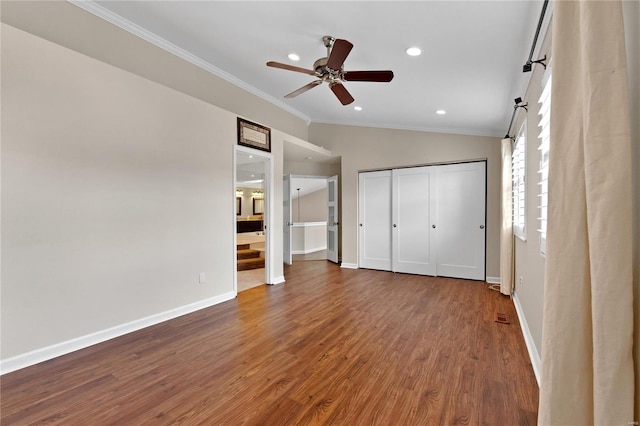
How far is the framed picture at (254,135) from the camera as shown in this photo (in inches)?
160

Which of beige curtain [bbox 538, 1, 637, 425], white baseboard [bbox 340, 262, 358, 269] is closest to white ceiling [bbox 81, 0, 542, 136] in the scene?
beige curtain [bbox 538, 1, 637, 425]

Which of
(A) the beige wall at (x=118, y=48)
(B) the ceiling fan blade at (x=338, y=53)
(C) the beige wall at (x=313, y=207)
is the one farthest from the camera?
(C) the beige wall at (x=313, y=207)

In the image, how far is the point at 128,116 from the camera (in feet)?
9.30

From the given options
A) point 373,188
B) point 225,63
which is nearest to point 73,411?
point 225,63

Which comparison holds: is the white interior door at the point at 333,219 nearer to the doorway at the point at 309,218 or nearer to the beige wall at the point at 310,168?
the doorway at the point at 309,218

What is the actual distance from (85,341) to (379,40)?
→ 3.94 meters

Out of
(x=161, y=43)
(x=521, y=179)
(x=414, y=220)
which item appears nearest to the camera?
(x=521, y=179)

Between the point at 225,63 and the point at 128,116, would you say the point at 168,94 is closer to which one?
the point at 128,116

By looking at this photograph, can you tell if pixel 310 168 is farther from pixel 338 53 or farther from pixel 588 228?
pixel 588 228

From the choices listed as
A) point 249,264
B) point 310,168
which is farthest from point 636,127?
point 310,168

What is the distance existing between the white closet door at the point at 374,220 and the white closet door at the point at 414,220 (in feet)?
0.56

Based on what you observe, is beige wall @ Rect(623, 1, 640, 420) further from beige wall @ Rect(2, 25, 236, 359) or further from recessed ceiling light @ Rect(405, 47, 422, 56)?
beige wall @ Rect(2, 25, 236, 359)

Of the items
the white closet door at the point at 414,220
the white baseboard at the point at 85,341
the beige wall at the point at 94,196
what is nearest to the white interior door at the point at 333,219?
the white closet door at the point at 414,220

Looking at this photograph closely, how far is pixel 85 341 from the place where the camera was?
2.52m
